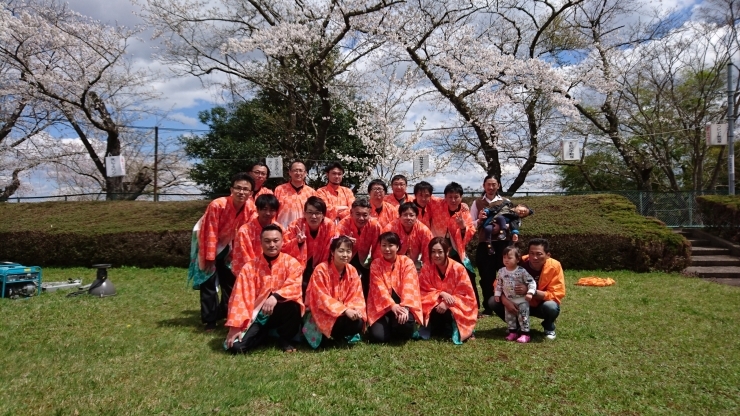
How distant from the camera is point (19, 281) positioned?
692 centimetres

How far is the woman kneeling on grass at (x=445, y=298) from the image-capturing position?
184 inches

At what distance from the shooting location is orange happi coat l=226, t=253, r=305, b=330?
166 inches

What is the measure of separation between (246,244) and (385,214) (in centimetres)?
166

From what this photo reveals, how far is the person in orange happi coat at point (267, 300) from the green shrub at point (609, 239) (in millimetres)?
6450

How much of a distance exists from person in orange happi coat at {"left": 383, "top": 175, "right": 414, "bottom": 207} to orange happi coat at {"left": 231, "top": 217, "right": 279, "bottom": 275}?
5.47 feet

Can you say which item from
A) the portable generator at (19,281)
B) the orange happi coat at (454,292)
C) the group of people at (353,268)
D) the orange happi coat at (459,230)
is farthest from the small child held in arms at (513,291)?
the portable generator at (19,281)

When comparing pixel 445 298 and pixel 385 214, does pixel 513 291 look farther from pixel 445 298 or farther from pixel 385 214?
pixel 385 214

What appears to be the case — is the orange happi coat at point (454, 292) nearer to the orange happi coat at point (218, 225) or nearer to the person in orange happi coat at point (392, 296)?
the person in orange happi coat at point (392, 296)

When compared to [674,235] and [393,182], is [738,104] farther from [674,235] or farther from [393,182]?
[393,182]

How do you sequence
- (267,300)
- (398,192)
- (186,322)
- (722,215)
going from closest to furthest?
(267,300) → (186,322) → (398,192) → (722,215)

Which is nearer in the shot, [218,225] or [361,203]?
[361,203]

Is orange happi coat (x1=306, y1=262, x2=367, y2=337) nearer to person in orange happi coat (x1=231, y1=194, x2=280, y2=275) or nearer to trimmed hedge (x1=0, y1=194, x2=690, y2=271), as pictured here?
person in orange happi coat (x1=231, y1=194, x2=280, y2=275)

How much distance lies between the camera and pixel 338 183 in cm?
580

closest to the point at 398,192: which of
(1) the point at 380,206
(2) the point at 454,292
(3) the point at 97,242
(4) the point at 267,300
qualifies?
(1) the point at 380,206
